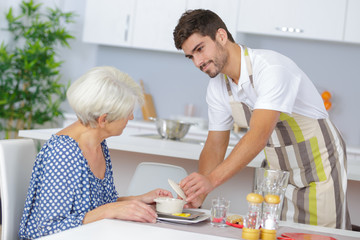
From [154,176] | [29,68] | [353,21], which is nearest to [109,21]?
[29,68]

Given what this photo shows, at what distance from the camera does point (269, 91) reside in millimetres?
2041

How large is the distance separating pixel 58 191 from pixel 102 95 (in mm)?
332

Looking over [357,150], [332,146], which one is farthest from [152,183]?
[357,150]

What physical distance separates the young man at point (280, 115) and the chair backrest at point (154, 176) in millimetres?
194

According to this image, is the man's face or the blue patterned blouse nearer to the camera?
the blue patterned blouse

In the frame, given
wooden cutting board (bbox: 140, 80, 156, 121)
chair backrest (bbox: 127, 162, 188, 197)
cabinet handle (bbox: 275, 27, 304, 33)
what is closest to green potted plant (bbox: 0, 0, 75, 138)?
wooden cutting board (bbox: 140, 80, 156, 121)

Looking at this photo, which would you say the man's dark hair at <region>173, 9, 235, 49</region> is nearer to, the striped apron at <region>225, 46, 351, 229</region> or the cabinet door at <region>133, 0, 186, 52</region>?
the striped apron at <region>225, 46, 351, 229</region>

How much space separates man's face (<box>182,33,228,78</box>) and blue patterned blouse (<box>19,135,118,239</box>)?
2.09ft

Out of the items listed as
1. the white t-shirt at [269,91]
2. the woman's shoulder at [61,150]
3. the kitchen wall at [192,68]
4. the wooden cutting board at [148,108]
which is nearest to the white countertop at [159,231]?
the woman's shoulder at [61,150]

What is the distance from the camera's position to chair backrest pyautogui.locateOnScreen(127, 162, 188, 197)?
2.59 meters

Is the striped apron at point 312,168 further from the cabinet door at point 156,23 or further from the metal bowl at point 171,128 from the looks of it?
A: the cabinet door at point 156,23

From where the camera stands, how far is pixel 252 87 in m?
2.25

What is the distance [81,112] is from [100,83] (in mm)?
120

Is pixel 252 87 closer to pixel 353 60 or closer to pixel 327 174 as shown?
pixel 327 174
